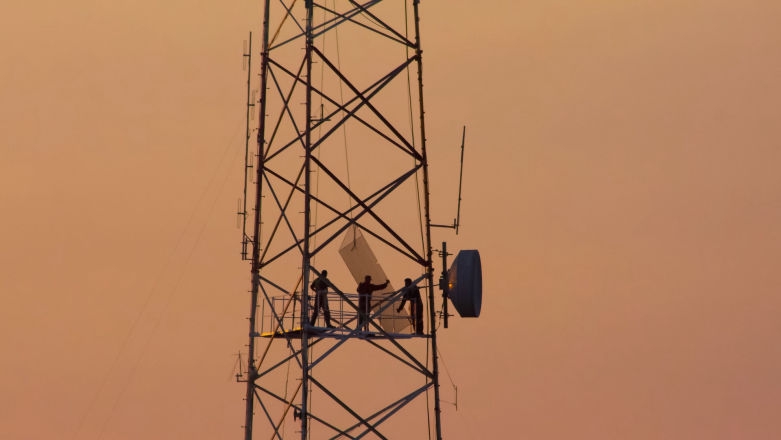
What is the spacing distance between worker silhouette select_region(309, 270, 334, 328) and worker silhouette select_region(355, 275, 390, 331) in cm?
111

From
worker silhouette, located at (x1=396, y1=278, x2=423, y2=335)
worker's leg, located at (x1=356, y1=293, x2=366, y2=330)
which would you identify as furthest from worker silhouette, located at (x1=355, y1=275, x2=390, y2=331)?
worker silhouette, located at (x1=396, y1=278, x2=423, y2=335)

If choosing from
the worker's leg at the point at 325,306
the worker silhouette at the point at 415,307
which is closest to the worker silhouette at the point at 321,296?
the worker's leg at the point at 325,306

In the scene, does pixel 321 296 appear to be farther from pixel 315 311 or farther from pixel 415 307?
pixel 415 307

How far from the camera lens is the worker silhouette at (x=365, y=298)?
173 ft

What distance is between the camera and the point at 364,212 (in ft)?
175

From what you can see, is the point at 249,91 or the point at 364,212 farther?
the point at 249,91

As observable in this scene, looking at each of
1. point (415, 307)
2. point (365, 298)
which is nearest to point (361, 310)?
point (365, 298)

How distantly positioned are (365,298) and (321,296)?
165 centimetres

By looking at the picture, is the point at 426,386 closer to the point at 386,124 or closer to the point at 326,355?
the point at 326,355

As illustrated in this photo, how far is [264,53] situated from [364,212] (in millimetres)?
7488

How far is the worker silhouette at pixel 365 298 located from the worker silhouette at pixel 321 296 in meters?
1.11

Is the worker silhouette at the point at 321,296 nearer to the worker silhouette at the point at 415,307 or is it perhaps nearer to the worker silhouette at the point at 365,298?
the worker silhouette at the point at 365,298

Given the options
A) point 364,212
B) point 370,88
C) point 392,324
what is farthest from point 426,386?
point 370,88

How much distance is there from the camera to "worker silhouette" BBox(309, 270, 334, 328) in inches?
2071
